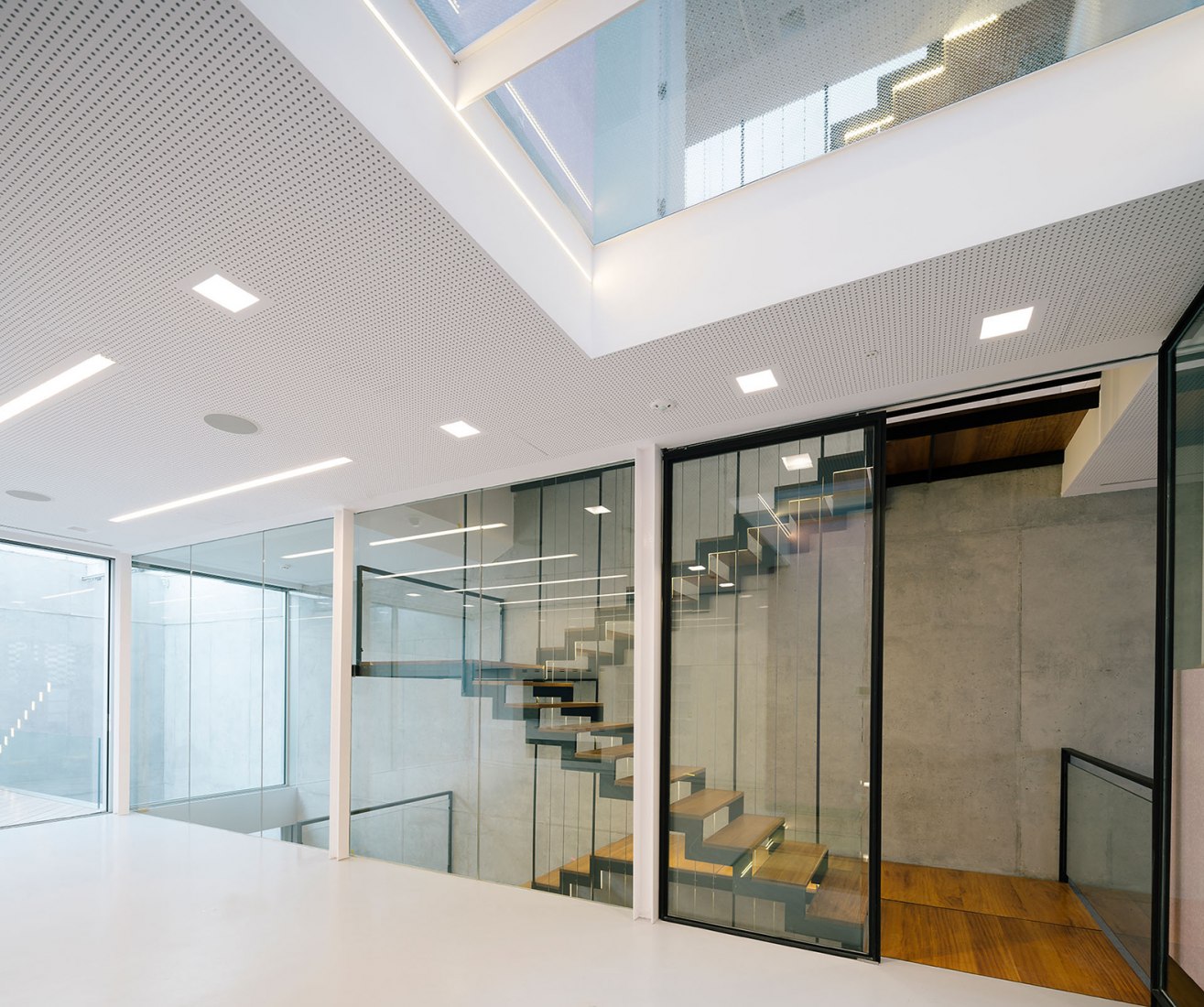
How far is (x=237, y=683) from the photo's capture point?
789 cm

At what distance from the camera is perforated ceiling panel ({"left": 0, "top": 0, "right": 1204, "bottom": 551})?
1999 millimetres

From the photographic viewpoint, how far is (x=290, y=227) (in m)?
2.57

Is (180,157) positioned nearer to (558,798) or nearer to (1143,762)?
(558,798)

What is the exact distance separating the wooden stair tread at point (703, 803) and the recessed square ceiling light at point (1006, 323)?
2792mm

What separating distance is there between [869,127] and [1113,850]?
4.60 meters

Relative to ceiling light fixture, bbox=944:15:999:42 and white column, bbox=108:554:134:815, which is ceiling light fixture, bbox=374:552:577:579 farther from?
white column, bbox=108:554:134:815

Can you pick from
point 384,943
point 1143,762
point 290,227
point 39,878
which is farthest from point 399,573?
point 1143,762

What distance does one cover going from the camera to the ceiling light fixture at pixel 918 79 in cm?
266

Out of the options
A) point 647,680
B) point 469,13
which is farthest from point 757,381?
point 469,13

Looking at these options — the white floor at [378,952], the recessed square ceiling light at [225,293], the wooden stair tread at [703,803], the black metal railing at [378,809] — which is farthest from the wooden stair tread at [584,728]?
the recessed square ceiling light at [225,293]

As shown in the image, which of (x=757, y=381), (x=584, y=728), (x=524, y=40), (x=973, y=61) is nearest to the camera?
(x=524, y=40)

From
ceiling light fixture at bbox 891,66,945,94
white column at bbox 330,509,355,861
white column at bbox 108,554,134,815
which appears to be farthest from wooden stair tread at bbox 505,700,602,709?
white column at bbox 108,554,134,815

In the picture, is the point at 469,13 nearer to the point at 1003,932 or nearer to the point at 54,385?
the point at 54,385

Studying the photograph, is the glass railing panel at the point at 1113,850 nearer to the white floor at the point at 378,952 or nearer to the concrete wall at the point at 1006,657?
the concrete wall at the point at 1006,657
